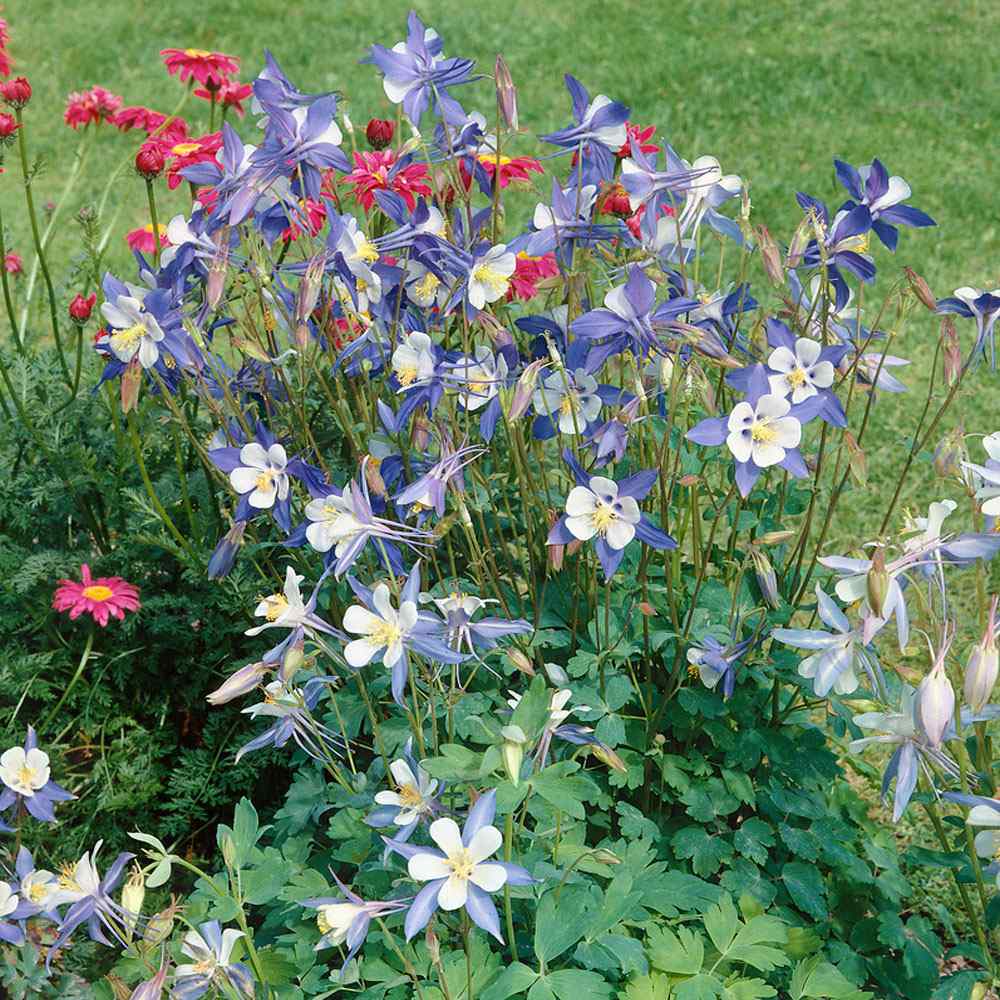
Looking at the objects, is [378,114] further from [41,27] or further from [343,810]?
[343,810]

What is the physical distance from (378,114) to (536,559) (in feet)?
15.4

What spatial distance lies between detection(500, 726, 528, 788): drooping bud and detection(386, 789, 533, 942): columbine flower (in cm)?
5

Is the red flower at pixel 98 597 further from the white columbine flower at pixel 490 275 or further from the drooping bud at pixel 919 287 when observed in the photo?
the drooping bud at pixel 919 287

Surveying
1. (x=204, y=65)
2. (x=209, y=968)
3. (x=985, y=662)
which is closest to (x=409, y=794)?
(x=209, y=968)

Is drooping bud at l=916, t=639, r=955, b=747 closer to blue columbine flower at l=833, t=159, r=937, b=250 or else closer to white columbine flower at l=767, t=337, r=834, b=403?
white columbine flower at l=767, t=337, r=834, b=403

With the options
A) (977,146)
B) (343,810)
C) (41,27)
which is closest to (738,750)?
(343,810)

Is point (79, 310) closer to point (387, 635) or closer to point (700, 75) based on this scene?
point (387, 635)

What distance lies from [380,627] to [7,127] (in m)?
1.52

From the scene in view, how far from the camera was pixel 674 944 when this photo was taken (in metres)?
1.94

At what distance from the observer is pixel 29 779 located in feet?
6.93

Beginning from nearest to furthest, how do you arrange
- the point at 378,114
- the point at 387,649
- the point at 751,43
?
the point at 387,649 < the point at 378,114 < the point at 751,43

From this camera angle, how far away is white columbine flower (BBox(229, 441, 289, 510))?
6.97 feet

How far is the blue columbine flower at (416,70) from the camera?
206 centimetres

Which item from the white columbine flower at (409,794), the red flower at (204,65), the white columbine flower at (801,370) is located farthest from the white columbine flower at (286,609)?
the red flower at (204,65)
